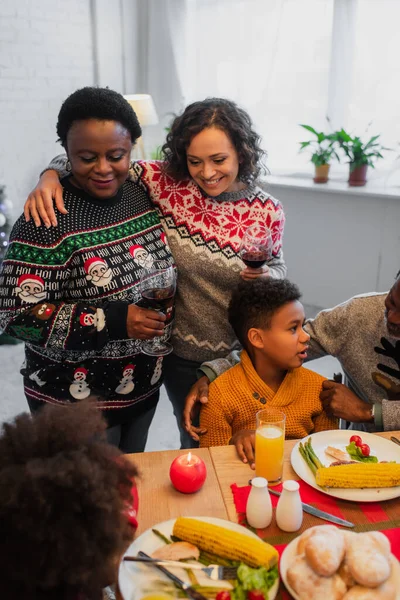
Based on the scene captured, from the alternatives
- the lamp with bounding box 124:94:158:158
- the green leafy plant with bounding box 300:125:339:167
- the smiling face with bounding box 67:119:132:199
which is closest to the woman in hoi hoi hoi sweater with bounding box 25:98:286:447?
the smiling face with bounding box 67:119:132:199

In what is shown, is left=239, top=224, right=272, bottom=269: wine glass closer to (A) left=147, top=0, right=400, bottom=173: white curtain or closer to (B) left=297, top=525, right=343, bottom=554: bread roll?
(B) left=297, top=525, right=343, bottom=554: bread roll

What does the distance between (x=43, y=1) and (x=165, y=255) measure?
334cm

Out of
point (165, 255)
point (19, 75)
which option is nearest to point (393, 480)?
point (165, 255)

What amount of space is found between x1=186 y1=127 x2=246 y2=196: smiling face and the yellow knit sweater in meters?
0.60

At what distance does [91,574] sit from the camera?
0.82 m

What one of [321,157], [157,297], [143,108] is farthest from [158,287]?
[143,108]

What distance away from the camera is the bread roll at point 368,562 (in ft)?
3.21

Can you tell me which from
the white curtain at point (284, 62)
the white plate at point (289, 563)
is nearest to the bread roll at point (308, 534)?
the white plate at point (289, 563)

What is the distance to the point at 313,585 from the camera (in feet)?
3.28

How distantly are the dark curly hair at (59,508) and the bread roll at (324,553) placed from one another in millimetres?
332

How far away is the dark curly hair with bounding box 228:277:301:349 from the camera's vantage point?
175 cm

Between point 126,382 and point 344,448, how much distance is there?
2.25 ft

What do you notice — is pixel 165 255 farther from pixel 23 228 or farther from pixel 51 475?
pixel 51 475

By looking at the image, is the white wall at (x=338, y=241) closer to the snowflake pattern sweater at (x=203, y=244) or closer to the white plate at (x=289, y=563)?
the snowflake pattern sweater at (x=203, y=244)
